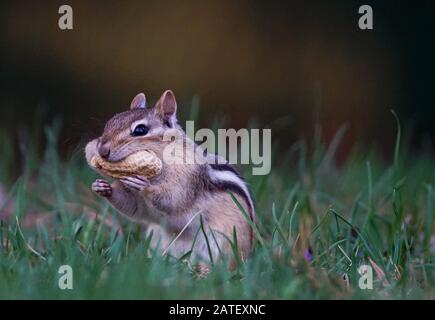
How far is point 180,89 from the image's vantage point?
575 centimetres

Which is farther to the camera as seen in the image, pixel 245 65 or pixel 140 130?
pixel 245 65

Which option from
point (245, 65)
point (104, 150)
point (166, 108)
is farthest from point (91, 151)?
point (245, 65)

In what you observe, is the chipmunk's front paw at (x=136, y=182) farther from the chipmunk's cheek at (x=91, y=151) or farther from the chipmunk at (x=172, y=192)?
the chipmunk's cheek at (x=91, y=151)

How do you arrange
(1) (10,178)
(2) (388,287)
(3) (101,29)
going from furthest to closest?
(3) (101,29)
(1) (10,178)
(2) (388,287)

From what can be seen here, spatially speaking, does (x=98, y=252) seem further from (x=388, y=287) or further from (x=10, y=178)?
(x=10, y=178)

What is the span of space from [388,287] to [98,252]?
3.19 ft

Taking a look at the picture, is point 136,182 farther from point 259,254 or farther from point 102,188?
point 259,254

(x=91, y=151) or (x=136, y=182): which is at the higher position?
(x=91, y=151)

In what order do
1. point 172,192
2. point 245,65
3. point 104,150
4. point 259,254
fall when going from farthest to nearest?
point 245,65 → point 172,192 → point 104,150 → point 259,254

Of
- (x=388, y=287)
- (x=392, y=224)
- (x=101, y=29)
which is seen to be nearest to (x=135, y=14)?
(x=101, y=29)

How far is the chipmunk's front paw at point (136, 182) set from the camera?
3.08 m

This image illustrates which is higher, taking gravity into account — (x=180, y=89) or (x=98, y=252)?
(x=180, y=89)

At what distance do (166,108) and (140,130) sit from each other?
16 cm

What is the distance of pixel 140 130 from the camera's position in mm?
3133
